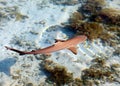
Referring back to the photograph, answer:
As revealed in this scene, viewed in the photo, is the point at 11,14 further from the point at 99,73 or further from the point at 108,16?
the point at 99,73

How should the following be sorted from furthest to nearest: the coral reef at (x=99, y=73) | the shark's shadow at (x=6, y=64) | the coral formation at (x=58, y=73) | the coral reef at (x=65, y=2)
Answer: the coral reef at (x=65, y=2)
the shark's shadow at (x=6, y=64)
the coral reef at (x=99, y=73)
the coral formation at (x=58, y=73)

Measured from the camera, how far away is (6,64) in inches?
267

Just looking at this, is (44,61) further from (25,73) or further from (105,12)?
(105,12)

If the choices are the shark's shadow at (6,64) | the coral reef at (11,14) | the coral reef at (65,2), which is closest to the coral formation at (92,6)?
the coral reef at (65,2)

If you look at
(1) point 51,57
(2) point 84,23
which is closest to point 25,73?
(1) point 51,57

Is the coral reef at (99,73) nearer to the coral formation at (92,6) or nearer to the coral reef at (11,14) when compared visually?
the coral formation at (92,6)

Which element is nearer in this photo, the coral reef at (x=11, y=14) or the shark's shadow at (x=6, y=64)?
the shark's shadow at (x=6, y=64)

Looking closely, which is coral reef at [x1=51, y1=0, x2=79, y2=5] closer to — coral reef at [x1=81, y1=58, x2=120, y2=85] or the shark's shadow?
coral reef at [x1=81, y1=58, x2=120, y2=85]

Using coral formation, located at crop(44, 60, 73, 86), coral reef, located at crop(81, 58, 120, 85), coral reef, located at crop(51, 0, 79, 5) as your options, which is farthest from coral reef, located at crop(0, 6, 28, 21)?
coral reef, located at crop(81, 58, 120, 85)

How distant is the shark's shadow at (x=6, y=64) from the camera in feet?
21.8

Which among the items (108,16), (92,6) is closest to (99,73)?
(108,16)

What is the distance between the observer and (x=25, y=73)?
6.59 meters

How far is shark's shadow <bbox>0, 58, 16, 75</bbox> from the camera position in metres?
6.63

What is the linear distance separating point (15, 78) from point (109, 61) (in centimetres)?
268
